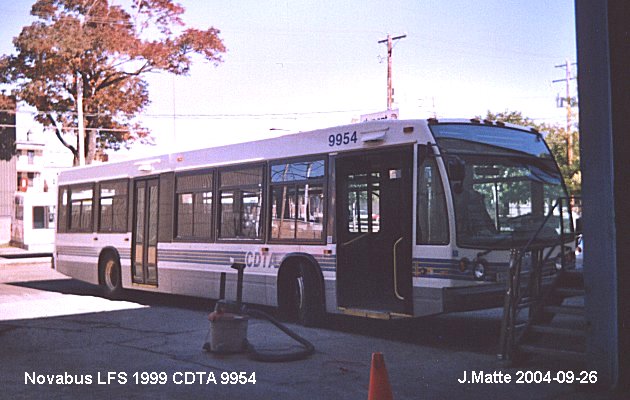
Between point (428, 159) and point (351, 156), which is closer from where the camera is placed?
point (428, 159)

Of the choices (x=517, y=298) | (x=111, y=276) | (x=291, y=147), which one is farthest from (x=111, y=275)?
(x=517, y=298)

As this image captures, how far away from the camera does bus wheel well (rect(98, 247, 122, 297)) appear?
17344 millimetres

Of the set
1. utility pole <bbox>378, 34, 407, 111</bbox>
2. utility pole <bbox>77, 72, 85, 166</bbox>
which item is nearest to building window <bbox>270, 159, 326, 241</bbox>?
utility pole <bbox>378, 34, 407, 111</bbox>

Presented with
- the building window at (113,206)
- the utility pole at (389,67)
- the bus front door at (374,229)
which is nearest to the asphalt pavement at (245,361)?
the bus front door at (374,229)

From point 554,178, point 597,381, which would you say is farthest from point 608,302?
point 554,178

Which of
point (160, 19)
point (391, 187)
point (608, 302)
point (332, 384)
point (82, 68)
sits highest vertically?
point (160, 19)

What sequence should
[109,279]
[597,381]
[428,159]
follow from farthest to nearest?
[109,279], [428,159], [597,381]

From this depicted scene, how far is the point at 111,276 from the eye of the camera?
17.7m

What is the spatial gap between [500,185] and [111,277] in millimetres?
10302

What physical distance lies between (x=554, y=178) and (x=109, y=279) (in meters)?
10.7

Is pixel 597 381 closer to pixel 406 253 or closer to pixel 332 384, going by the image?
pixel 332 384

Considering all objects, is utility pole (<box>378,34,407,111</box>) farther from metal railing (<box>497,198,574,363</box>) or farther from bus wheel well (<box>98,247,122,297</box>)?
metal railing (<box>497,198,574,363</box>)

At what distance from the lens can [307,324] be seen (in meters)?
11.9

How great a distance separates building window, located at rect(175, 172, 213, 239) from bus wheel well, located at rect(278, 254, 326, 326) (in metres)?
2.48
